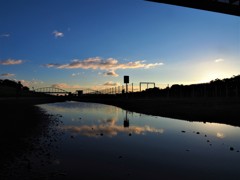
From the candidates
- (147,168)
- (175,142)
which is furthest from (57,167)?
(175,142)

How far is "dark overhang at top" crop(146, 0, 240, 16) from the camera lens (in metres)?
11.4

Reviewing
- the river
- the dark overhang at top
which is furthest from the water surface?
the dark overhang at top

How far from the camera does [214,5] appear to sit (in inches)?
488

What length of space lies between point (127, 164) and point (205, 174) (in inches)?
112

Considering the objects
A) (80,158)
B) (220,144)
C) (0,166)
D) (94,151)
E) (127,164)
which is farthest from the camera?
(220,144)

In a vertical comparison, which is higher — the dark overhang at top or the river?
the dark overhang at top

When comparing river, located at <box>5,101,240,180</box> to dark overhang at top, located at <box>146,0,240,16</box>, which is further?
dark overhang at top, located at <box>146,0,240,16</box>

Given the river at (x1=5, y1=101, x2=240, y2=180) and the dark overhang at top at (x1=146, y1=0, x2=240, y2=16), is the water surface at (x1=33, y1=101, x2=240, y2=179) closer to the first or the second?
the river at (x1=5, y1=101, x2=240, y2=180)

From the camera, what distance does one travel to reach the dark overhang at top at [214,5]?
11398mm

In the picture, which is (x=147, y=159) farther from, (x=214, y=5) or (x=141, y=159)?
(x=214, y=5)

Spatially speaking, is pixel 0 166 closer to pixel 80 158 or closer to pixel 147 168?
pixel 80 158

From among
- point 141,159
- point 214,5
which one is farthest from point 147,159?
point 214,5

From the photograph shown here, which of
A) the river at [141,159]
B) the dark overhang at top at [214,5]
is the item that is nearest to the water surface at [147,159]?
the river at [141,159]

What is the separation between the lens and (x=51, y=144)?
13.9 metres
